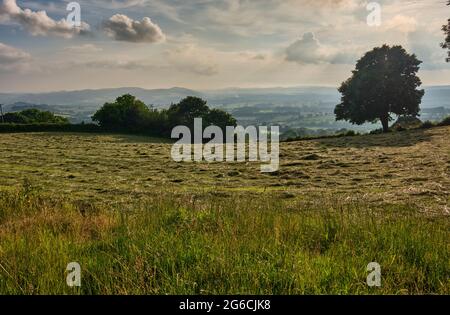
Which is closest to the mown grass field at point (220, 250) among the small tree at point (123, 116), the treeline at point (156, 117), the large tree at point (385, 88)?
the large tree at point (385, 88)

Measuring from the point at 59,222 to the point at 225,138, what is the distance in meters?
52.7

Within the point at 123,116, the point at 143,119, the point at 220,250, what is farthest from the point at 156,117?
the point at 220,250

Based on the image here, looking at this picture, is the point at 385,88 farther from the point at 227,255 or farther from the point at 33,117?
the point at 33,117

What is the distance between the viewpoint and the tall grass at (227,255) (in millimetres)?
4965

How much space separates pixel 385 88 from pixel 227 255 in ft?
174

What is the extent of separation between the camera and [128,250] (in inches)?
238

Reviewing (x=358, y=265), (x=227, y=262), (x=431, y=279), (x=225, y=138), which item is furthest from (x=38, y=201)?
(x=225, y=138)

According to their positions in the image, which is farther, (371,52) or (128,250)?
(371,52)

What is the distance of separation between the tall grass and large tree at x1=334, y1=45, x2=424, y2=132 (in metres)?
48.7

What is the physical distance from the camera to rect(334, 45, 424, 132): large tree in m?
52.6

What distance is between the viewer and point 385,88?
173ft

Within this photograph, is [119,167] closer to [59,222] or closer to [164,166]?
[164,166]

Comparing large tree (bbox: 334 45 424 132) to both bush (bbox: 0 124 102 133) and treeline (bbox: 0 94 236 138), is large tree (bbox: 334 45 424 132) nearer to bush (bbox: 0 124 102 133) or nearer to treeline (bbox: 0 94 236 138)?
treeline (bbox: 0 94 236 138)

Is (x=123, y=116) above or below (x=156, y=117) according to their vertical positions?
above
